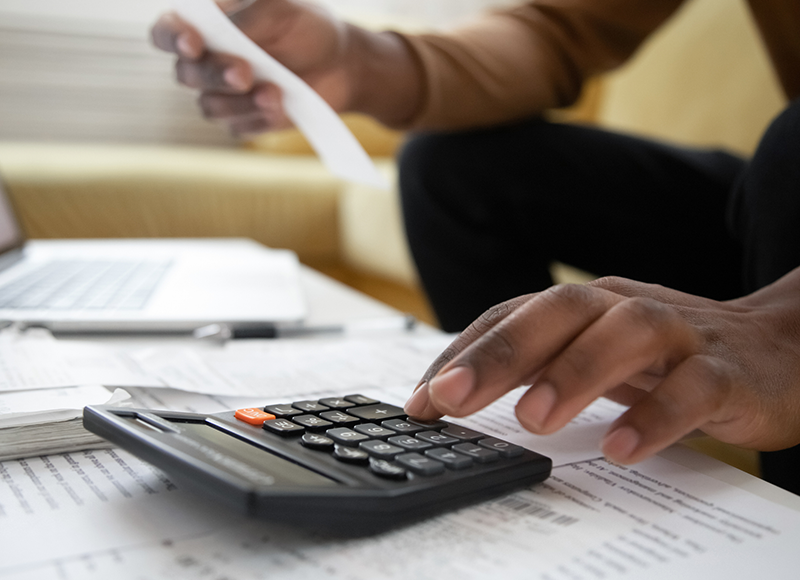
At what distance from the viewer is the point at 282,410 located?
32cm

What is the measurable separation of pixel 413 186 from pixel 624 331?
673 millimetres

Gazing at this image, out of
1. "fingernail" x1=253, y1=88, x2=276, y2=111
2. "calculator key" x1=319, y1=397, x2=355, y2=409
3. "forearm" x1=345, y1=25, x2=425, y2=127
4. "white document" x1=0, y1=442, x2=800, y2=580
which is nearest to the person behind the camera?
"white document" x1=0, y1=442, x2=800, y2=580

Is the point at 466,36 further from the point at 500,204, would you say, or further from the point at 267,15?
the point at 267,15

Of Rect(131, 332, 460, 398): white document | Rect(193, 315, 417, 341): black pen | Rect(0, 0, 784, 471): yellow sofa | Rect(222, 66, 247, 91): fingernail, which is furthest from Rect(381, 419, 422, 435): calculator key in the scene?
Rect(0, 0, 784, 471): yellow sofa

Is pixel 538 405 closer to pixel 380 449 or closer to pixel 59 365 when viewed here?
pixel 380 449

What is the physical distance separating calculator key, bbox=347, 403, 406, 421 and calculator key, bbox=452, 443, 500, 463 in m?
0.05

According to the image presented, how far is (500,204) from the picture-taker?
87 cm

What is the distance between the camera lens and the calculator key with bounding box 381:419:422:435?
0.30 metres

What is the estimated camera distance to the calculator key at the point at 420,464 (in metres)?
0.25

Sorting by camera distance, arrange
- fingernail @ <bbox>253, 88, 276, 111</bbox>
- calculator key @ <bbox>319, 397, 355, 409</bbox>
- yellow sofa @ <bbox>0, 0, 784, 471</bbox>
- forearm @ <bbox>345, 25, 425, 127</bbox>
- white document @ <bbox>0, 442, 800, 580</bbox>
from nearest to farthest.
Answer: white document @ <bbox>0, 442, 800, 580</bbox>, calculator key @ <bbox>319, 397, 355, 409</bbox>, fingernail @ <bbox>253, 88, 276, 111</bbox>, forearm @ <bbox>345, 25, 425, 127</bbox>, yellow sofa @ <bbox>0, 0, 784, 471</bbox>

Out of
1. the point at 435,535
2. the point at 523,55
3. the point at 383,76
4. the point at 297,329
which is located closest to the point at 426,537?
the point at 435,535

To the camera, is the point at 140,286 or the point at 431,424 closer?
the point at 431,424

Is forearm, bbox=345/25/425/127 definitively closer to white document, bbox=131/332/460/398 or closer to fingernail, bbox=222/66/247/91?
fingernail, bbox=222/66/247/91

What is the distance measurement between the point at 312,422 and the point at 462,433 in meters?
0.07
